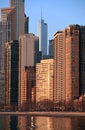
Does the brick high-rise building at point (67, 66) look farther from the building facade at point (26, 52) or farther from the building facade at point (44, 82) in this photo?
the building facade at point (26, 52)

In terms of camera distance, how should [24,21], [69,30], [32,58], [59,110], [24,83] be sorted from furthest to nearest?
1. [24,21]
2. [32,58]
3. [24,83]
4. [69,30]
5. [59,110]

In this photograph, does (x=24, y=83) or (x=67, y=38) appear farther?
(x=24, y=83)

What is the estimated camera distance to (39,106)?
128125mm

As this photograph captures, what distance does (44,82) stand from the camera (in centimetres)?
14500

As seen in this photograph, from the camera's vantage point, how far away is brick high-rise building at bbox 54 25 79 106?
409ft

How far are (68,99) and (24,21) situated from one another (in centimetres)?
7570

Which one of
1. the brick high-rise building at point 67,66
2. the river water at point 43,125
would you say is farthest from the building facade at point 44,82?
the river water at point 43,125

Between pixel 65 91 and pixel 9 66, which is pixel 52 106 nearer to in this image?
pixel 65 91

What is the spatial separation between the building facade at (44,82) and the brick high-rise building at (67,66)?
4011mm

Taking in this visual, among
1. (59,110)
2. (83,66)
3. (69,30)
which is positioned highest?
(69,30)

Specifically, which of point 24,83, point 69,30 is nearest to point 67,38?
point 69,30

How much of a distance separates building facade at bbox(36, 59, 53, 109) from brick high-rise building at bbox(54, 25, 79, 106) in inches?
158

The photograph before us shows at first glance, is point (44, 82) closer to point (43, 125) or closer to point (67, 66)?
point (67, 66)

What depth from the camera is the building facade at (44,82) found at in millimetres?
138250
